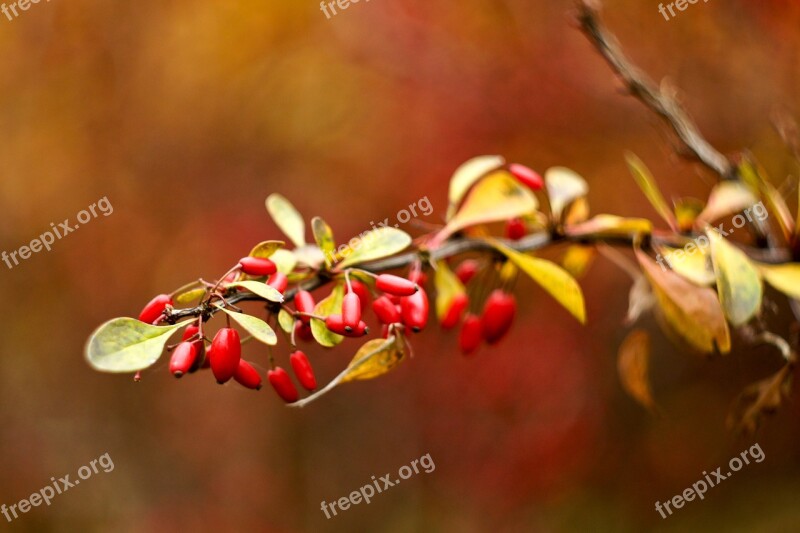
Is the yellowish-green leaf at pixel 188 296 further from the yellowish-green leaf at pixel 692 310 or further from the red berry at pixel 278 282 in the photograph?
the yellowish-green leaf at pixel 692 310

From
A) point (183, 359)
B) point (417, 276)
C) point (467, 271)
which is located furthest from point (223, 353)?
point (467, 271)

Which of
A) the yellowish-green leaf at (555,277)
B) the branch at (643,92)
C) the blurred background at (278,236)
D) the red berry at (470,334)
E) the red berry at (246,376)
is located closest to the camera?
the red berry at (246,376)

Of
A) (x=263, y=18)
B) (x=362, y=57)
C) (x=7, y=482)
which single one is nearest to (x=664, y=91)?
(x=362, y=57)

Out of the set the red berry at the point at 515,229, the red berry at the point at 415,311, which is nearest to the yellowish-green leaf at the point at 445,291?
the red berry at the point at 515,229

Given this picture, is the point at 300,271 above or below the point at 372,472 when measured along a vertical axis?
above

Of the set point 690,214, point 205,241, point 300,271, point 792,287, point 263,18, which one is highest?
point 263,18

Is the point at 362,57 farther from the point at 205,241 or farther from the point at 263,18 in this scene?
the point at 205,241

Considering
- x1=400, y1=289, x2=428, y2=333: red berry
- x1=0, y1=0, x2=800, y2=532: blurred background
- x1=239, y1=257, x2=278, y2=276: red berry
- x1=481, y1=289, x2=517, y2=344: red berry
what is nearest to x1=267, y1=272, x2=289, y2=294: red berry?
x1=239, y1=257, x2=278, y2=276: red berry
